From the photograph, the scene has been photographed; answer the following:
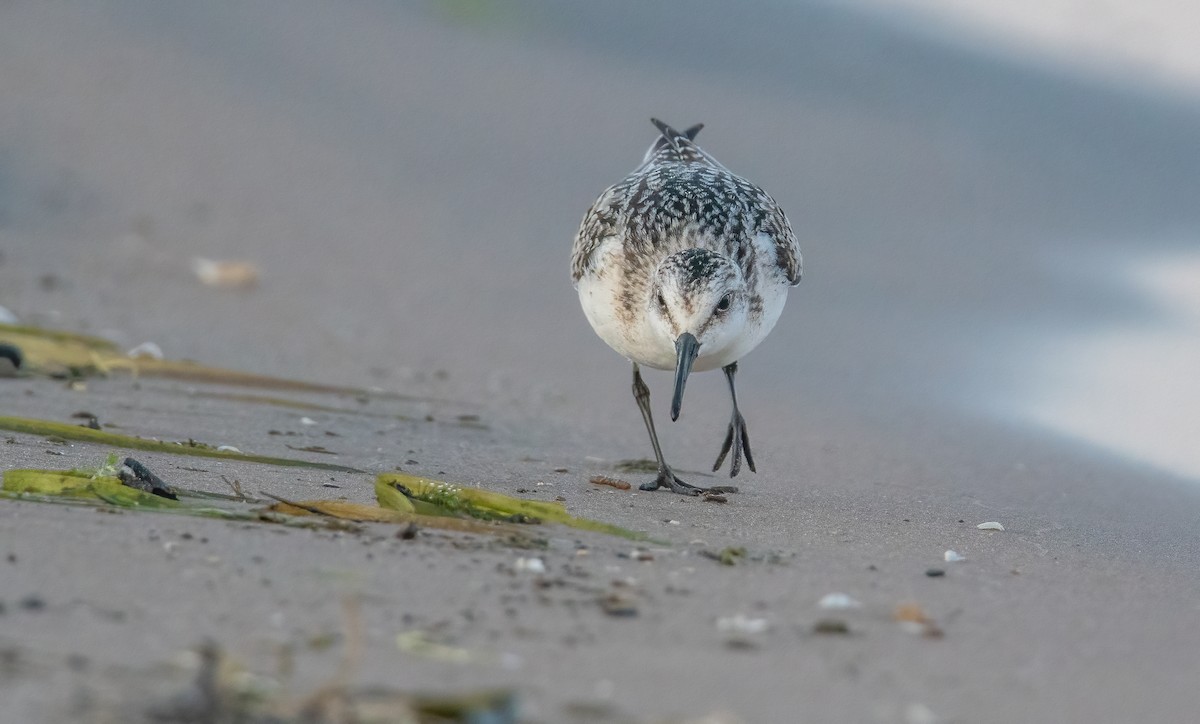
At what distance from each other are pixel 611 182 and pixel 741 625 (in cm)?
710

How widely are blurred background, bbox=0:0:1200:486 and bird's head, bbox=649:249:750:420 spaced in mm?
1100

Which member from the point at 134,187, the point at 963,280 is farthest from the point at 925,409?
the point at 134,187

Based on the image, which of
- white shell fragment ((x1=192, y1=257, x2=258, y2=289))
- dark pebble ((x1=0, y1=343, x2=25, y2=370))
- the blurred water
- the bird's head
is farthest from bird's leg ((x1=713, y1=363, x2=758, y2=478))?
white shell fragment ((x1=192, y1=257, x2=258, y2=289))

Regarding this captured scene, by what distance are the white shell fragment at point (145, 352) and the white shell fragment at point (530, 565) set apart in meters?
3.64

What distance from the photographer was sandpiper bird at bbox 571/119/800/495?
210 inches

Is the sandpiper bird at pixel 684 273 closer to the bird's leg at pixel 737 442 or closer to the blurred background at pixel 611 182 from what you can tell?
the bird's leg at pixel 737 442

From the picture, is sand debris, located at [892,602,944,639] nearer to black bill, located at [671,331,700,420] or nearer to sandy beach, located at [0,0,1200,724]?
sandy beach, located at [0,0,1200,724]

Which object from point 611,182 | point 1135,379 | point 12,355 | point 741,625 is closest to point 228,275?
point 611,182

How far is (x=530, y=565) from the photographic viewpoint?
363 centimetres

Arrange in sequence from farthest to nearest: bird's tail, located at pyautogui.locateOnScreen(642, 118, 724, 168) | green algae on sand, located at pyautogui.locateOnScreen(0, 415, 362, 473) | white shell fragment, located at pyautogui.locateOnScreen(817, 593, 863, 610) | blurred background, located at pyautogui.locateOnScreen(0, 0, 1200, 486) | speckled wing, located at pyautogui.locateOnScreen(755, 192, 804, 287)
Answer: blurred background, located at pyautogui.locateOnScreen(0, 0, 1200, 486), bird's tail, located at pyautogui.locateOnScreen(642, 118, 724, 168), speckled wing, located at pyautogui.locateOnScreen(755, 192, 804, 287), green algae on sand, located at pyautogui.locateOnScreen(0, 415, 362, 473), white shell fragment, located at pyautogui.locateOnScreen(817, 593, 863, 610)

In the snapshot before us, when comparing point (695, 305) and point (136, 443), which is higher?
point (695, 305)

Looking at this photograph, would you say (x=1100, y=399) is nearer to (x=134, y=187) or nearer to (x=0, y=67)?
(x=134, y=187)

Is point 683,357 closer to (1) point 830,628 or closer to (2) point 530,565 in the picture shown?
(2) point 530,565

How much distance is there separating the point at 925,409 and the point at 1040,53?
582cm
